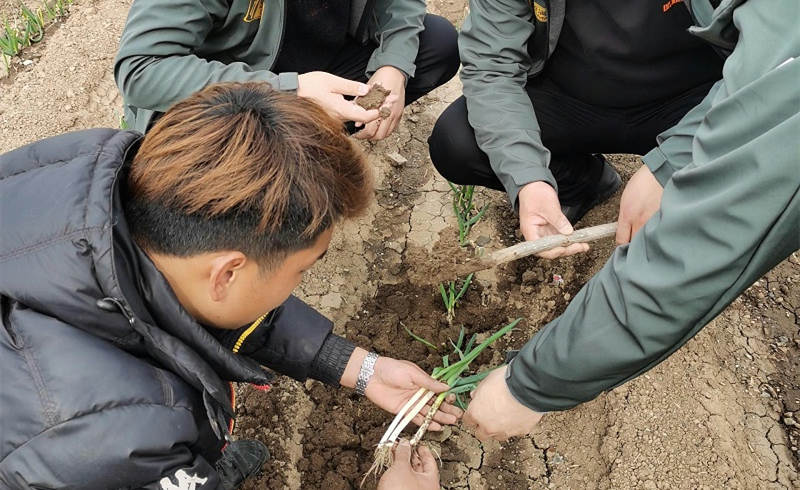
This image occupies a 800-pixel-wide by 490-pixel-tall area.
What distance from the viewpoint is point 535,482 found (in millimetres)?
2076

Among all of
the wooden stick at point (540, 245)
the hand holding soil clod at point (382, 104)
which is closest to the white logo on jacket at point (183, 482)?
the wooden stick at point (540, 245)

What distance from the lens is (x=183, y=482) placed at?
4.30ft

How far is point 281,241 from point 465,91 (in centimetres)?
121

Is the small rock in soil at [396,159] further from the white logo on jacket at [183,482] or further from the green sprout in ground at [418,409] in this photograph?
the white logo on jacket at [183,482]

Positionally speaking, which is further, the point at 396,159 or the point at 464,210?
the point at 396,159

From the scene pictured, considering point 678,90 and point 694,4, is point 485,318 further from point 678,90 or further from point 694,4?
point 694,4

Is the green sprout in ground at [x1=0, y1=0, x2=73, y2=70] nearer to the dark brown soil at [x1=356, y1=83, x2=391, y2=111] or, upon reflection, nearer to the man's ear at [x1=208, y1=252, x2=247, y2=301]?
the dark brown soil at [x1=356, y1=83, x2=391, y2=111]

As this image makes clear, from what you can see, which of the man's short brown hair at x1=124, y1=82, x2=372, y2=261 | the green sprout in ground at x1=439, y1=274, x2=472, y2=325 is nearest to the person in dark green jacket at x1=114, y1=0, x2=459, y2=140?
the green sprout in ground at x1=439, y1=274, x2=472, y2=325

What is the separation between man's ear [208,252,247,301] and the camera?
131 centimetres

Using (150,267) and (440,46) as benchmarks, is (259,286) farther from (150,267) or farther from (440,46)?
(440,46)

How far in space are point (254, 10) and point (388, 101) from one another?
1.86 ft

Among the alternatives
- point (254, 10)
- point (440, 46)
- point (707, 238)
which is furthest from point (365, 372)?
point (440, 46)

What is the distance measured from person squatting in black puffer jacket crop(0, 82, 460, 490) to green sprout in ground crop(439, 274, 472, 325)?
0.88 metres

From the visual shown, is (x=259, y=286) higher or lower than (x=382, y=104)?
higher
